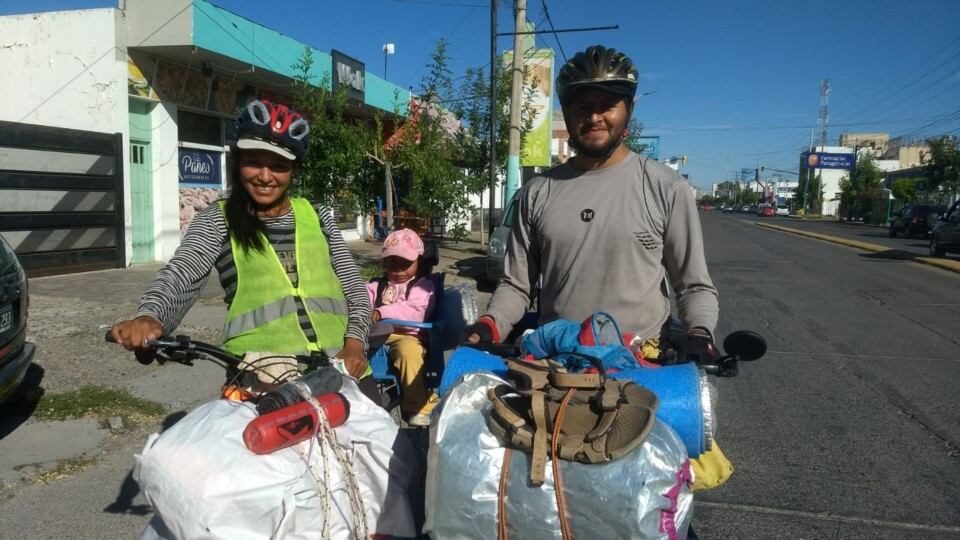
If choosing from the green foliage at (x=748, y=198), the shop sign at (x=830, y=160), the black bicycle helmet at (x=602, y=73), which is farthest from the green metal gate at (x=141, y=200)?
the green foliage at (x=748, y=198)

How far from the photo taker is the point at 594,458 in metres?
1.62

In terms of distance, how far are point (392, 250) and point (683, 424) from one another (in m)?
2.85

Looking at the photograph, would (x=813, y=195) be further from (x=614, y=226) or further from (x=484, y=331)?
(x=484, y=331)

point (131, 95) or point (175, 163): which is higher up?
point (131, 95)

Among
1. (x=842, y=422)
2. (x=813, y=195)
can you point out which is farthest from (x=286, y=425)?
(x=813, y=195)

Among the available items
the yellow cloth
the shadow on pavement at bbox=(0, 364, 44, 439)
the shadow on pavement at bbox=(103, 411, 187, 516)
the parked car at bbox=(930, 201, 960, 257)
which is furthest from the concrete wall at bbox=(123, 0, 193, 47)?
the parked car at bbox=(930, 201, 960, 257)

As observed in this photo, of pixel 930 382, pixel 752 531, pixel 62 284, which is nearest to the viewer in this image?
pixel 752 531

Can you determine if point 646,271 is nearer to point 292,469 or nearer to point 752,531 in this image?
point 292,469

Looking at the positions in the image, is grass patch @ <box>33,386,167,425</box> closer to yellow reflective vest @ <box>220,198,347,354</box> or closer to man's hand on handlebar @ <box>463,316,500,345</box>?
yellow reflective vest @ <box>220,198,347,354</box>

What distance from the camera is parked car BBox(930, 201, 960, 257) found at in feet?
67.4

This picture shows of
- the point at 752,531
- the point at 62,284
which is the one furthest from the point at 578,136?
the point at 62,284

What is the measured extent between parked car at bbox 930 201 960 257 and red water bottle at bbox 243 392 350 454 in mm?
23167

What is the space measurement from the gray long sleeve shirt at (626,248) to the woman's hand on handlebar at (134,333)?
1.19 meters

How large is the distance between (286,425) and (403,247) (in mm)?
2673
